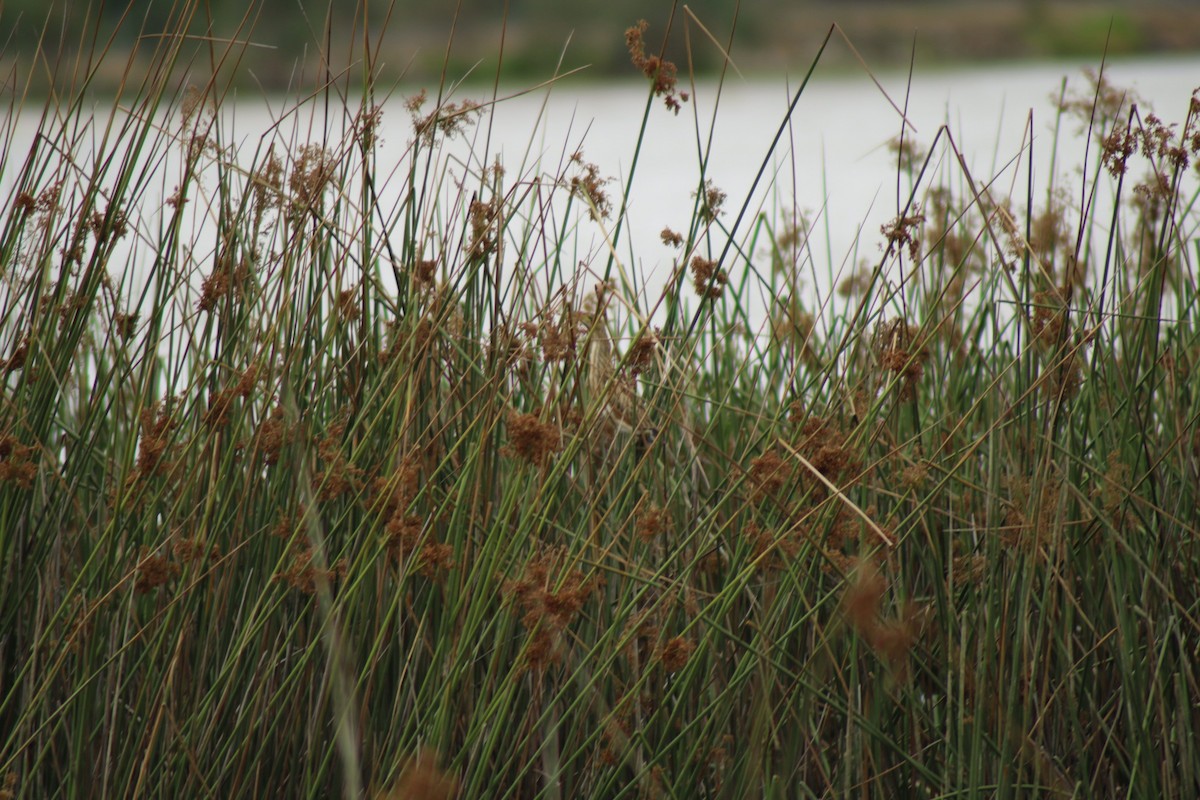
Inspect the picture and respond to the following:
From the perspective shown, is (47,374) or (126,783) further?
(47,374)

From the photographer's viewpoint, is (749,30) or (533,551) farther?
(749,30)

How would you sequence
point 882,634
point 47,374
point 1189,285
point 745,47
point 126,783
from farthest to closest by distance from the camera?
point 745,47 → point 1189,285 → point 47,374 → point 126,783 → point 882,634

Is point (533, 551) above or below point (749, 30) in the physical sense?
below

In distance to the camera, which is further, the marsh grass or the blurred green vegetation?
the blurred green vegetation

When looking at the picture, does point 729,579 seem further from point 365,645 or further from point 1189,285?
Result: point 1189,285

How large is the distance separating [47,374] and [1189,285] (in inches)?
67.4

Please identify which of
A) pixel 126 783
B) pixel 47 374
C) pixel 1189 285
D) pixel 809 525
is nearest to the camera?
pixel 126 783

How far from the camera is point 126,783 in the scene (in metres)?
1.11

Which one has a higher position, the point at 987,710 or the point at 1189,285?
the point at 1189,285

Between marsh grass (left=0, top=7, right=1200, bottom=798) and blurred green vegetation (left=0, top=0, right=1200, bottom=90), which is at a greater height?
blurred green vegetation (left=0, top=0, right=1200, bottom=90)

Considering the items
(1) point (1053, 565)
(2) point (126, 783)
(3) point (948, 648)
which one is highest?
(1) point (1053, 565)

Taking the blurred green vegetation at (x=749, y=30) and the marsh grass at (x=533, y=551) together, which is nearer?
the marsh grass at (x=533, y=551)

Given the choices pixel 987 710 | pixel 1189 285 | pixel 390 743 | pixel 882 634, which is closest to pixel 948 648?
pixel 987 710

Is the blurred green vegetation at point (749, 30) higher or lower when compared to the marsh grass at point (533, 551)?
higher
